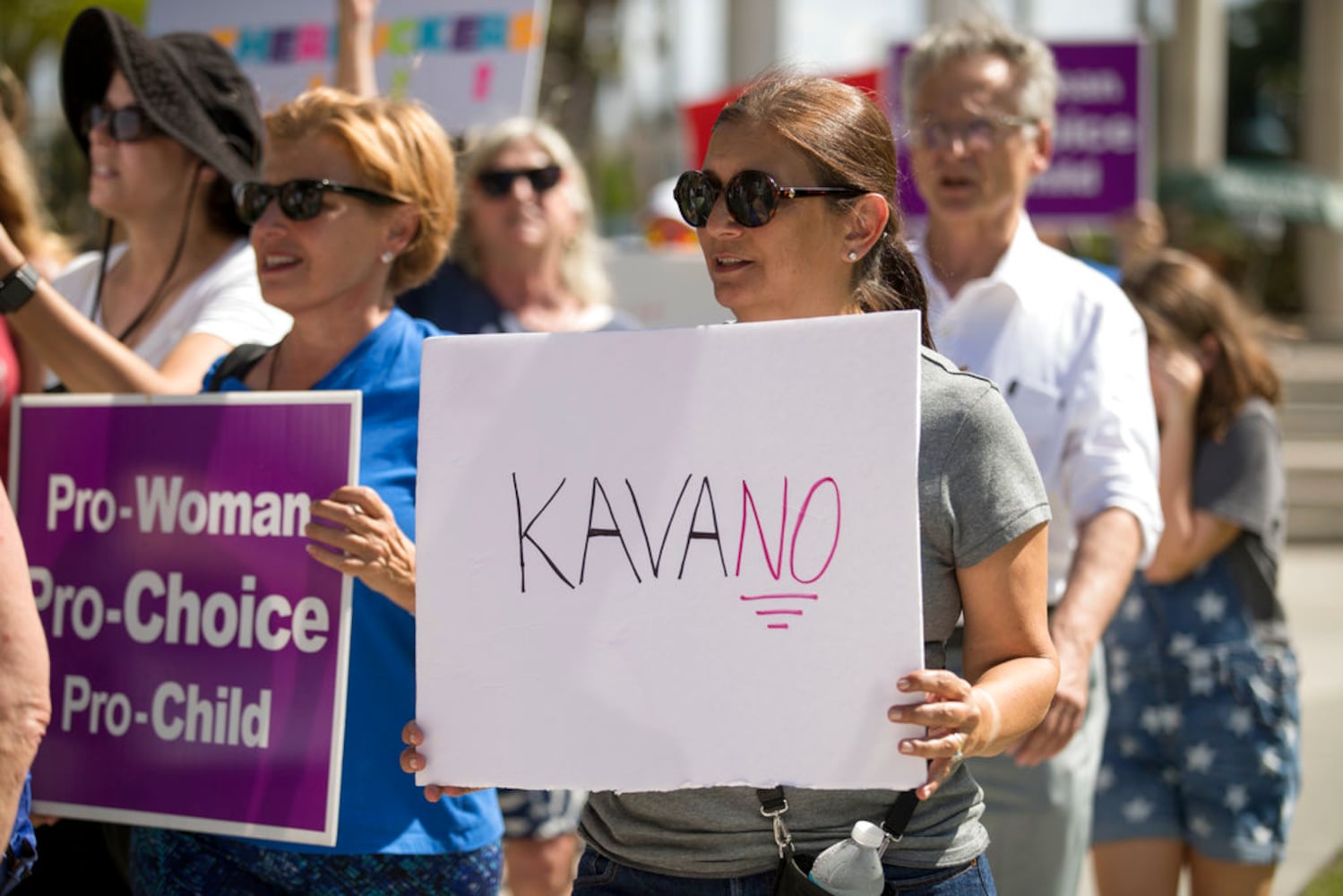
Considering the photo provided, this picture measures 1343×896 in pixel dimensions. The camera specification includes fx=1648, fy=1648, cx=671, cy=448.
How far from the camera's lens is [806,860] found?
1.96m

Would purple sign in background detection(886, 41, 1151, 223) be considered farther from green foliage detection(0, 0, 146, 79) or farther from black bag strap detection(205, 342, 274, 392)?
green foliage detection(0, 0, 146, 79)

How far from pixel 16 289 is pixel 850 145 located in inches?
53.2

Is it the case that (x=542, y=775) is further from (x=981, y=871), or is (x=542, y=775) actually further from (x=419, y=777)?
(x=981, y=871)

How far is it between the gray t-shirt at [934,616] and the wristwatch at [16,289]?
1305 millimetres

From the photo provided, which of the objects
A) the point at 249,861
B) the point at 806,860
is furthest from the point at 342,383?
the point at 806,860

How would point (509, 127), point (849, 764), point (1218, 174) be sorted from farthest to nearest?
1. point (1218, 174)
2. point (509, 127)
3. point (849, 764)

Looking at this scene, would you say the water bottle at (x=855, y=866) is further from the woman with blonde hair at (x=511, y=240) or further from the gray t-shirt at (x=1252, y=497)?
the woman with blonde hair at (x=511, y=240)

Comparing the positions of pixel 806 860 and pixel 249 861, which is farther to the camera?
pixel 249 861

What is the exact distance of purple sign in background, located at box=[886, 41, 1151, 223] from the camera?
758 centimetres

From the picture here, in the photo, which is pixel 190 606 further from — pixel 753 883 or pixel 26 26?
pixel 26 26

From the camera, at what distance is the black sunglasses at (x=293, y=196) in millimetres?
2611

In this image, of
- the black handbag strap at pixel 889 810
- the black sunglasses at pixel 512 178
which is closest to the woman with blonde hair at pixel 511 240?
the black sunglasses at pixel 512 178

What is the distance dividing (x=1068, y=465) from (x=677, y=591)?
1.39 meters

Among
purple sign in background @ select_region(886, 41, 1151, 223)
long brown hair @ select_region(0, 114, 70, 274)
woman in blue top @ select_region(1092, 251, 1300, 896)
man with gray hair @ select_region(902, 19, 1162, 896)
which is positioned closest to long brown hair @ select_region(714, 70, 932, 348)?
man with gray hair @ select_region(902, 19, 1162, 896)
